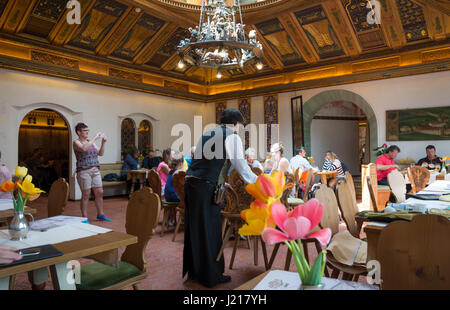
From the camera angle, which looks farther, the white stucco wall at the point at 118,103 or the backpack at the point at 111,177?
the backpack at the point at 111,177

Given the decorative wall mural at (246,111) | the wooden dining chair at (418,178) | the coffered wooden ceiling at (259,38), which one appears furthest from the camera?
the decorative wall mural at (246,111)

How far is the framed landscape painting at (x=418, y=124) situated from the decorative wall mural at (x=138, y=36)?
7195 mm

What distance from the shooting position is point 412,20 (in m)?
7.88

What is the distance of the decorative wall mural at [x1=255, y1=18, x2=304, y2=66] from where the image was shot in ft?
30.4

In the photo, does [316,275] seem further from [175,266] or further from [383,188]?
[383,188]

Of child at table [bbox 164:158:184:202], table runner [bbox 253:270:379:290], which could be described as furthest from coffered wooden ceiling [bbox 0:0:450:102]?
table runner [bbox 253:270:379:290]

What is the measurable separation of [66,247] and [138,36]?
894cm

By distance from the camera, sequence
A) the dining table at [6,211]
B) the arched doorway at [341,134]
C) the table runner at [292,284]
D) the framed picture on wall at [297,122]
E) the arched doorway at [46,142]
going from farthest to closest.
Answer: the arched doorway at [341,134]
the arched doorway at [46,142]
the framed picture on wall at [297,122]
the dining table at [6,211]
the table runner at [292,284]

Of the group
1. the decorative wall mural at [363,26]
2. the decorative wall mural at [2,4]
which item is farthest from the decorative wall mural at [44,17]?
the decorative wall mural at [363,26]

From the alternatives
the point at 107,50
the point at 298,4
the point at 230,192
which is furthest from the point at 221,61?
the point at 107,50

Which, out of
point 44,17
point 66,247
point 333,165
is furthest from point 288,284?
point 44,17

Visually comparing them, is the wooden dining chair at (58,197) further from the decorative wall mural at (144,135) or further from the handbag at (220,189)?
the decorative wall mural at (144,135)

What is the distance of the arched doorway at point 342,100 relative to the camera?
911cm

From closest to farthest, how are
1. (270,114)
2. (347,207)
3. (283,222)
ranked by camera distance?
(283,222)
(347,207)
(270,114)
